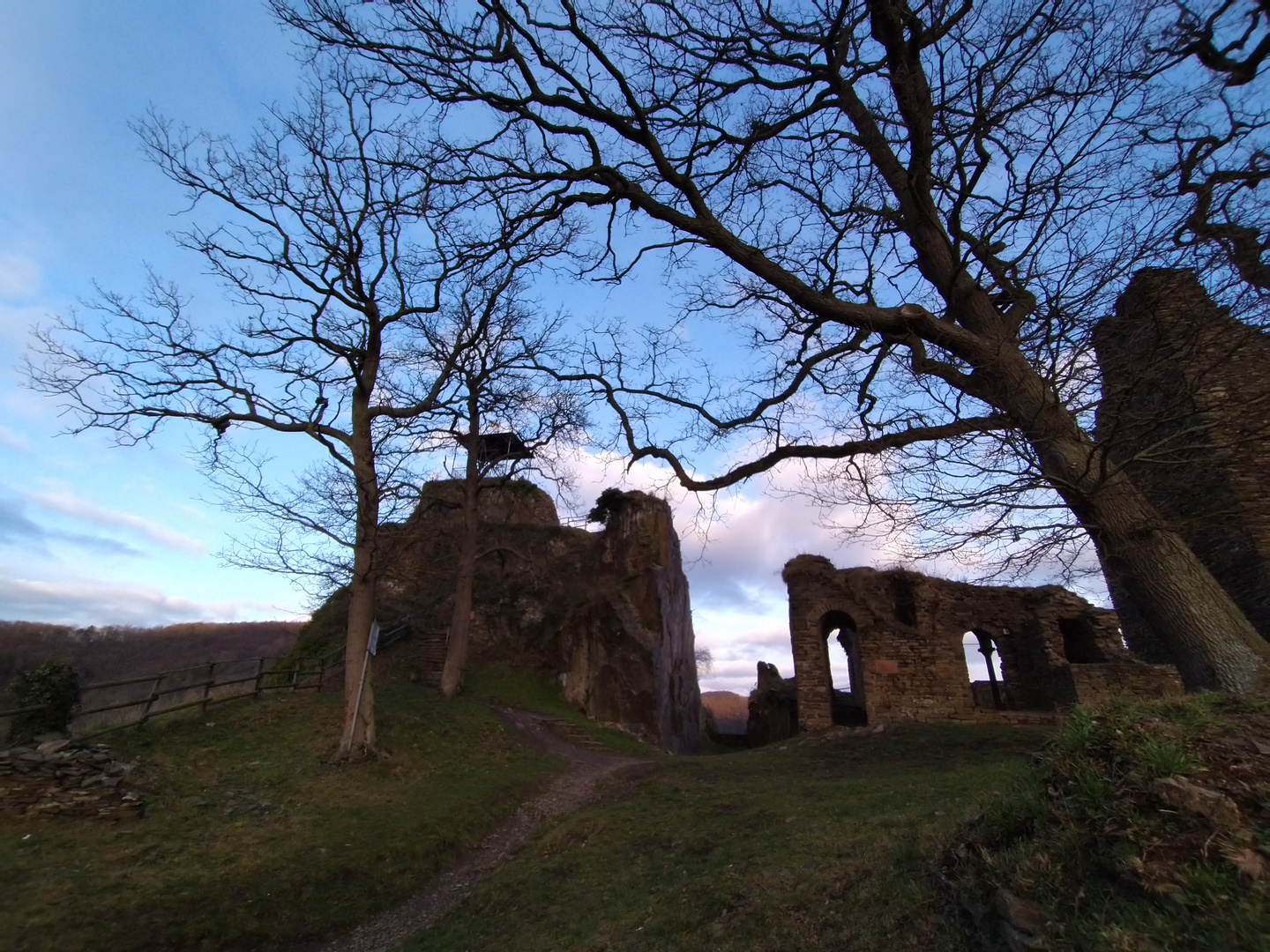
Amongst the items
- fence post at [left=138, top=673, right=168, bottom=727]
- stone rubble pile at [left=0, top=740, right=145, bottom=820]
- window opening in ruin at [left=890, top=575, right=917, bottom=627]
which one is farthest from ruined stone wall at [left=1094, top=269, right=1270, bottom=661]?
fence post at [left=138, top=673, right=168, bottom=727]

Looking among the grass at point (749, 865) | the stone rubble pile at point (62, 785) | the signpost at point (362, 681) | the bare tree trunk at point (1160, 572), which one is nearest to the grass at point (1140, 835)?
the grass at point (749, 865)

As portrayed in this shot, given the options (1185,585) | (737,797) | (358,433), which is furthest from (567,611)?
(1185,585)

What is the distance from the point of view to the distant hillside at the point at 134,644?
36494 mm

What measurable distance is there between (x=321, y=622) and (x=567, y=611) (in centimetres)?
877

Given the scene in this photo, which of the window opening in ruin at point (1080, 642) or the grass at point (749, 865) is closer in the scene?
the grass at point (749, 865)

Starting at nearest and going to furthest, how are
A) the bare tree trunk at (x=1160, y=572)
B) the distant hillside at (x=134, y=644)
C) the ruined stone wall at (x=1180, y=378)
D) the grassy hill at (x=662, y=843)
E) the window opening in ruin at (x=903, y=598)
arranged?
the grassy hill at (x=662, y=843) → the ruined stone wall at (x=1180, y=378) → the bare tree trunk at (x=1160, y=572) → the window opening in ruin at (x=903, y=598) → the distant hillside at (x=134, y=644)

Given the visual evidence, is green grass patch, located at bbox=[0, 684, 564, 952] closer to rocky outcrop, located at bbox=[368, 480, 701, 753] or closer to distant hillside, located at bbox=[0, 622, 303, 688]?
rocky outcrop, located at bbox=[368, 480, 701, 753]

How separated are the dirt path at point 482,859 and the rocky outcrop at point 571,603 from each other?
5.25 m

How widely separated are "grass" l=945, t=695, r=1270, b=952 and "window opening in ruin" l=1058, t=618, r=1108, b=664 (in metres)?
17.0

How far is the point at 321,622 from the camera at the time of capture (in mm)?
22828

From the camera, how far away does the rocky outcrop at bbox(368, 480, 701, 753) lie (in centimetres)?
2175

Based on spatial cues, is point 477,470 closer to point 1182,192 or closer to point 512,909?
point 512,909

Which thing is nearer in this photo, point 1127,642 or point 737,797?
point 737,797

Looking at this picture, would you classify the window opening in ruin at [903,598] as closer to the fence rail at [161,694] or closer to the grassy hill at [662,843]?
the grassy hill at [662,843]
